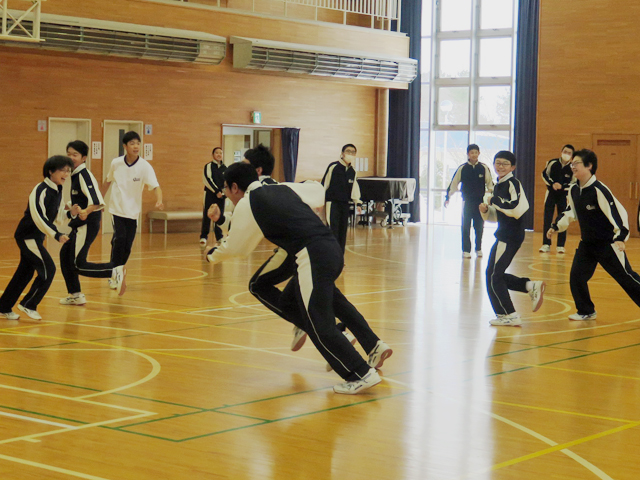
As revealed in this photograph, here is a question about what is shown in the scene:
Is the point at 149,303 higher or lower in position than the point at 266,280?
lower

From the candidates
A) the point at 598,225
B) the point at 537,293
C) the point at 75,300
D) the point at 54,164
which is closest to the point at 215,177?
the point at 75,300

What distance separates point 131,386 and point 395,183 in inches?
724

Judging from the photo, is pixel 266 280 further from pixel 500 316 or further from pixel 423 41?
pixel 423 41

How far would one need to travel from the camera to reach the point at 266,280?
6789mm

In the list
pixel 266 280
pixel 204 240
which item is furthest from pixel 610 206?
pixel 204 240

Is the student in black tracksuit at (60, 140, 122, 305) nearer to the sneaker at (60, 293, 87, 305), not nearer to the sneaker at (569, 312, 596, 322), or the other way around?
the sneaker at (60, 293, 87, 305)

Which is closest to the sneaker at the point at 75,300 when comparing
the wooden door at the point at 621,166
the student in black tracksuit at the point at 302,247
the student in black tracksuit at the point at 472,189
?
the student in black tracksuit at the point at 302,247

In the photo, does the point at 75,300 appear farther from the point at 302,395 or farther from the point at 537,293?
the point at 537,293

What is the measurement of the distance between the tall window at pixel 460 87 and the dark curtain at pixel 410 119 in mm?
548

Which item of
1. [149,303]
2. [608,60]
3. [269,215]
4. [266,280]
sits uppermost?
[608,60]

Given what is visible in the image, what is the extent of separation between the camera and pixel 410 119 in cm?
2644

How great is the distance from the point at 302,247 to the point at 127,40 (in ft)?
45.1

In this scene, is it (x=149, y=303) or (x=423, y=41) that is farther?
(x=423, y=41)

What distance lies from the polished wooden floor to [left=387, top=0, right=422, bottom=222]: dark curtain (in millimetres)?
15590
